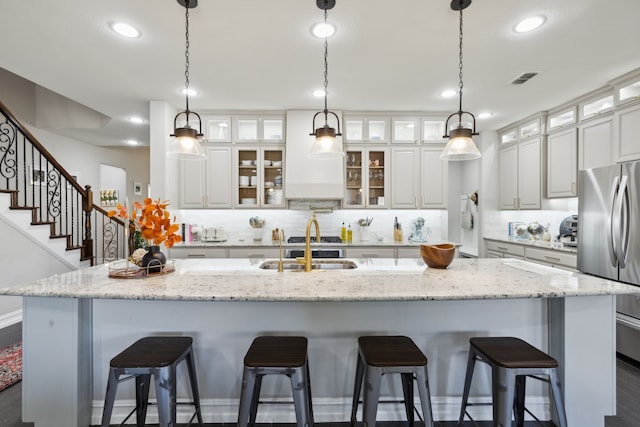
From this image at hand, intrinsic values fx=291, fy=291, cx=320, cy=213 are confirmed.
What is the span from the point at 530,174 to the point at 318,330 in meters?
3.97

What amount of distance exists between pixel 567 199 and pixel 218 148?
4803mm

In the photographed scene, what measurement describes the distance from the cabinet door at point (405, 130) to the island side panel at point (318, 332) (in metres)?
2.93

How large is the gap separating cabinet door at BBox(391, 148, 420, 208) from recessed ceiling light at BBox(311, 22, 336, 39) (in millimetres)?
2241

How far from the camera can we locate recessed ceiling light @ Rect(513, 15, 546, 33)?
2.09m

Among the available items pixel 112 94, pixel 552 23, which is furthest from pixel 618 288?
pixel 112 94

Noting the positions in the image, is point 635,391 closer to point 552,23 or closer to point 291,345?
point 291,345

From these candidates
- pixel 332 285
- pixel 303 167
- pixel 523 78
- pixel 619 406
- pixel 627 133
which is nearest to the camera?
pixel 332 285

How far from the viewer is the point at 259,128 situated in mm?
4145

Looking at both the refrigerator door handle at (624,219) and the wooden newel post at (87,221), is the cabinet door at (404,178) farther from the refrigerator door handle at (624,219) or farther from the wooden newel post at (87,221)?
the wooden newel post at (87,221)

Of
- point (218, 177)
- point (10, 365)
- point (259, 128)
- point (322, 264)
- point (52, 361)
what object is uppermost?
point (259, 128)

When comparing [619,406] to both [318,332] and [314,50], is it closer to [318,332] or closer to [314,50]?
[318,332]

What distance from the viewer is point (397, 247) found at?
3.89 m

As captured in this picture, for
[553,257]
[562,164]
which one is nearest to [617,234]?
[553,257]

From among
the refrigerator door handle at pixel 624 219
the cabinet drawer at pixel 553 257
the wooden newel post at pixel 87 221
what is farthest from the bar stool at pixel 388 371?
the wooden newel post at pixel 87 221
